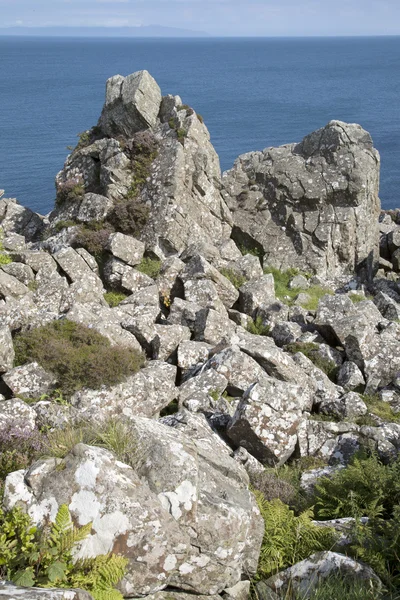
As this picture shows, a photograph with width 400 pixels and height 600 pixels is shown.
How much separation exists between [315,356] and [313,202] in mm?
14953

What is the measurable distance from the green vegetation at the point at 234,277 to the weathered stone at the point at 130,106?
1011 centimetres

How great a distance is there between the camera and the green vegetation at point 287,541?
9.75m

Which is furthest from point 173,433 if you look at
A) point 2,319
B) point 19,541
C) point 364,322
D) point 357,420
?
point 364,322

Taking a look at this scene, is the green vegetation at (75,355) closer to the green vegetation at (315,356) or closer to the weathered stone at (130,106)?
the green vegetation at (315,356)

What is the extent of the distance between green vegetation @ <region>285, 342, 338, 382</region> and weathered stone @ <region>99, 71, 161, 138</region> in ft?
54.3

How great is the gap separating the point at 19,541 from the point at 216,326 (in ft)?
50.0

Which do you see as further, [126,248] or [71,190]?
[71,190]

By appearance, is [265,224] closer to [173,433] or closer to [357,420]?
[357,420]

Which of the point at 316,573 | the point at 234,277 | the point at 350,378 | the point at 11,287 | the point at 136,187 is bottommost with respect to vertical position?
the point at 350,378

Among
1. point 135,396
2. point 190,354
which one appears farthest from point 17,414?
point 190,354

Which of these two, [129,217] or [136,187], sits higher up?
[136,187]

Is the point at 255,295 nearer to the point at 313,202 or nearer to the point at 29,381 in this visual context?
the point at 313,202

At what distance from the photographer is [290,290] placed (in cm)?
3147

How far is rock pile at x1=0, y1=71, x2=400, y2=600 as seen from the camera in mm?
8680
